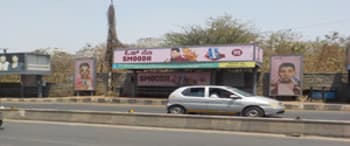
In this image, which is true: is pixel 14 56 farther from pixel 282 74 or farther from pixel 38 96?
pixel 282 74

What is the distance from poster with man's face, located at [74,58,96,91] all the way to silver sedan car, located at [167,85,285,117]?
20195mm

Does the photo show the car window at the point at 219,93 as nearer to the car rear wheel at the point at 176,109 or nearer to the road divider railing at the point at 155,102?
the car rear wheel at the point at 176,109

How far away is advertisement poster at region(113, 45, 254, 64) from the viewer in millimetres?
30156

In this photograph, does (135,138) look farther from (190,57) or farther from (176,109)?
(190,57)

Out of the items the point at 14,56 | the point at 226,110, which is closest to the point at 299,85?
the point at 226,110

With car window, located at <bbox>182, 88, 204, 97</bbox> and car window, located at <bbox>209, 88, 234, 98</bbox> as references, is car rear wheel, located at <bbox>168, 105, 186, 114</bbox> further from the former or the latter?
car window, located at <bbox>209, 88, 234, 98</bbox>

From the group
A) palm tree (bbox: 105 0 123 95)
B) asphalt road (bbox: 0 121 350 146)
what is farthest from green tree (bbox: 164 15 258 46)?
asphalt road (bbox: 0 121 350 146)

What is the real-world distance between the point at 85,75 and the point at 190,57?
1059cm

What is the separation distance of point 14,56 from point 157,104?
16.2 meters

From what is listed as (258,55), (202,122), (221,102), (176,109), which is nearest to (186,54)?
(258,55)

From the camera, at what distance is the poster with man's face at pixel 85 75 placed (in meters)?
38.1

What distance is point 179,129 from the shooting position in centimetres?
1480

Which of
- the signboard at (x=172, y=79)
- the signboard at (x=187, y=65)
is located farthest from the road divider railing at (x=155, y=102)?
the signboard at (x=172, y=79)

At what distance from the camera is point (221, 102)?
17750 millimetres
